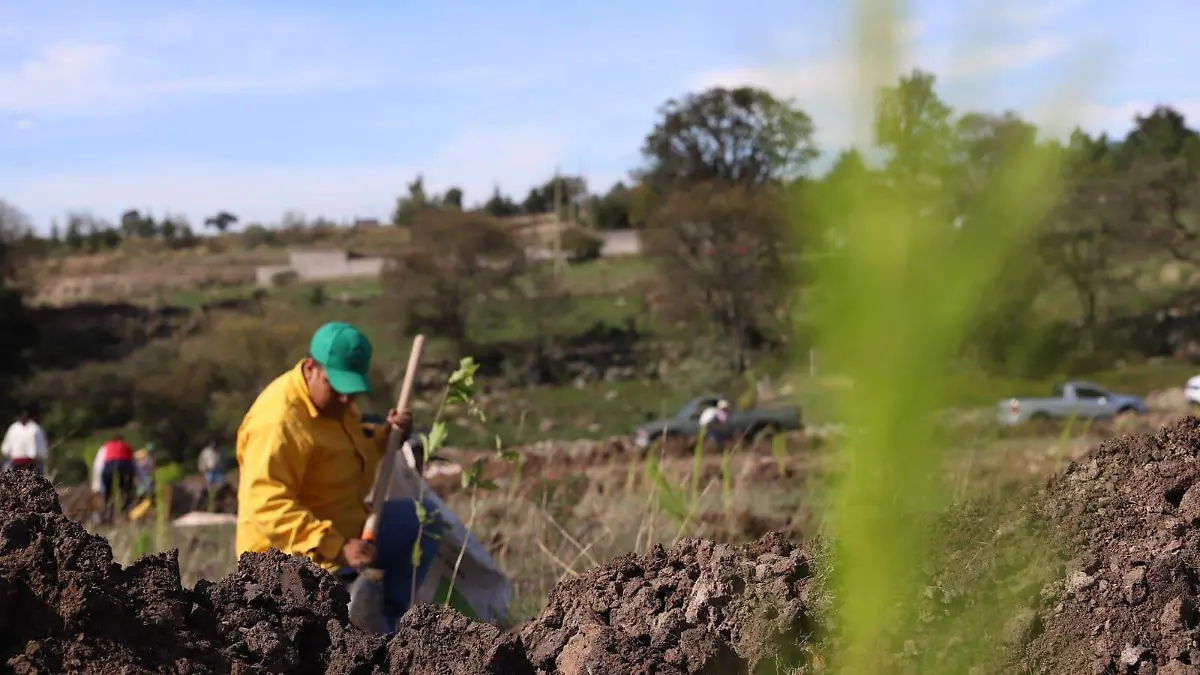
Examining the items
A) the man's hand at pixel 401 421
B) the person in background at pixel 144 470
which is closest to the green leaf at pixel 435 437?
the man's hand at pixel 401 421

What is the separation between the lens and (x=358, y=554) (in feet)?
13.2

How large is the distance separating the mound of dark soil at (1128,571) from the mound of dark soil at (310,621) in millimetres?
365

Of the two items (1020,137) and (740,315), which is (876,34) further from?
A: (740,315)

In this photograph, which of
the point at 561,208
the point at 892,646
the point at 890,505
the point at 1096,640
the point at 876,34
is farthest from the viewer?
the point at 561,208

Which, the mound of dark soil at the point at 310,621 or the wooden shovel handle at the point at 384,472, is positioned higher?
the mound of dark soil at the point at 310,621

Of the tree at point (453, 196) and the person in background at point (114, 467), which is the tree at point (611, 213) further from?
the person in background at point (114, 467)

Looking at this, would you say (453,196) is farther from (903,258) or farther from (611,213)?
(903,258)

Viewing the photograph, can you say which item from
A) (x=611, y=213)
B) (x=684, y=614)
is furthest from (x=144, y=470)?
(x=611, y=213)

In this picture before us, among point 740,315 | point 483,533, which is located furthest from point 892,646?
point 740,315

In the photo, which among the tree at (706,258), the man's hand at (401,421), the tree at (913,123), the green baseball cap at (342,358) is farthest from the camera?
the tree at (706,258)

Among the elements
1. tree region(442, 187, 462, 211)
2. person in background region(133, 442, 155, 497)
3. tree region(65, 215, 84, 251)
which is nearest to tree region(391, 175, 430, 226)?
tree region(442, 187, 462, 211)

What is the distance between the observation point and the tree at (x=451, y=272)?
42281mm

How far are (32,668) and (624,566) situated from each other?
89 cm

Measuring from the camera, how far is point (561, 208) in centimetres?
6894
